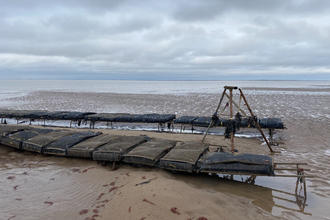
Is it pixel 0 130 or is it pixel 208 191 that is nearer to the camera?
pixel 208 191

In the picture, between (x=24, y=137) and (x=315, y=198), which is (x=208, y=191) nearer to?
(x=315, y=198)

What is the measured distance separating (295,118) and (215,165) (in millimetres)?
16550

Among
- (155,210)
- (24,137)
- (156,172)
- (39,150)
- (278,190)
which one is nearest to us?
(155,210)

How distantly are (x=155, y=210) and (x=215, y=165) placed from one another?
269cm

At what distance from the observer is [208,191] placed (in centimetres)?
671

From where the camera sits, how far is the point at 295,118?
765 inches

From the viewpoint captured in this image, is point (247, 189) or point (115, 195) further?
point (247, 189)

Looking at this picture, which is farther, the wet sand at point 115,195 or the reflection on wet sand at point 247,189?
the reflection on wet sand at point 247,189

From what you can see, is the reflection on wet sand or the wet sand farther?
the reflection on wet sand

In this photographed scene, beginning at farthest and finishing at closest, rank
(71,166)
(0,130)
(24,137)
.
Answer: (0,130), (24,137), (71,166)

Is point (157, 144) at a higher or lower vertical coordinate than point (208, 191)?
higher

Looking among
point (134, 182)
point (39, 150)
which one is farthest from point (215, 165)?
point (39, 150)

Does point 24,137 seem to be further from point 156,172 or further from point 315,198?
point 315,198

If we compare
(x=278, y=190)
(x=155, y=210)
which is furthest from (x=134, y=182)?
(x=278, y=190)
